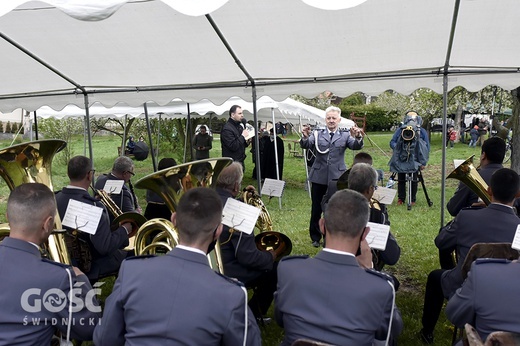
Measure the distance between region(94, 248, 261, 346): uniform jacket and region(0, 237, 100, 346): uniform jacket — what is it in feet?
1.06

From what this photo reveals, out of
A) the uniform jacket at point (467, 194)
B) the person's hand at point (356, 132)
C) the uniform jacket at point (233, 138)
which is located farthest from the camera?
the uniform jacket at point (233, 138)

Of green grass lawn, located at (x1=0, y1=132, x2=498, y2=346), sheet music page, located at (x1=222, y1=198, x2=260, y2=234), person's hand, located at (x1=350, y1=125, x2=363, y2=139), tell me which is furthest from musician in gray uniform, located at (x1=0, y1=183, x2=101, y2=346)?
person's hand, located at (x1=350, y1=125, x2=363, y2=139)

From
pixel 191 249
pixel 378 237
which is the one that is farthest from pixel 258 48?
pixel 191 249

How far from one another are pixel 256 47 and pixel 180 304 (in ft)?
10.3

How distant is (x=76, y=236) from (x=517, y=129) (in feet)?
26.3

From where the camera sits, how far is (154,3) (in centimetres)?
381

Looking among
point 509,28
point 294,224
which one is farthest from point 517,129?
point 509,28

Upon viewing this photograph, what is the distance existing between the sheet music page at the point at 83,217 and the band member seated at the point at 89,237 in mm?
378

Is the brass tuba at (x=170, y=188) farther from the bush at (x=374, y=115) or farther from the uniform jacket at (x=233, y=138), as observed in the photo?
the bush at (x=374, y=115)

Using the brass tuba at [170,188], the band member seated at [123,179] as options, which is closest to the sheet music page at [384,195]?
the brass tuba at [170,188]

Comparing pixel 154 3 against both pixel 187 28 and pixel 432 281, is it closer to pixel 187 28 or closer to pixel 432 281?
pixel 187 28

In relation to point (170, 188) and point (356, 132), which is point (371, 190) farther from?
point (356, 132)

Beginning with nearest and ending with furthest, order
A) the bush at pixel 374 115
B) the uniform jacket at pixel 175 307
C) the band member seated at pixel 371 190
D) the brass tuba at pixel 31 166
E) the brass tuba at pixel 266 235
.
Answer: the uniform jacket at pixel 175 307 → the brass tuba at pixel 31 166 → the band member seated at pixel 371 190 → the brass tuba at pixel 266 235 → the bush at pixel 374 115

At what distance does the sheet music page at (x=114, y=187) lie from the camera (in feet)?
16.6
